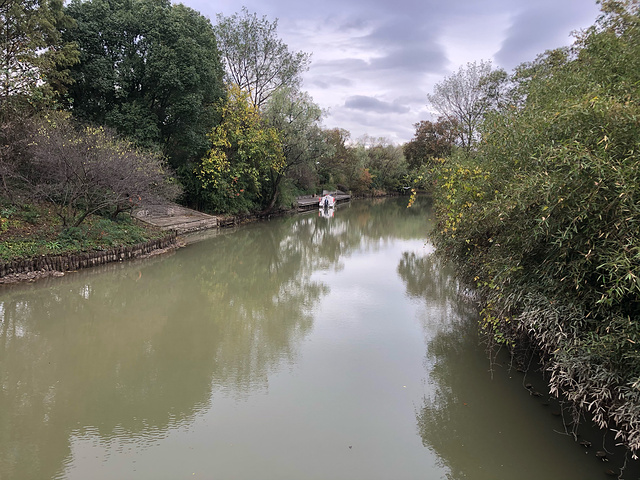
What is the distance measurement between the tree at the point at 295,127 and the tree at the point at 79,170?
13.1m

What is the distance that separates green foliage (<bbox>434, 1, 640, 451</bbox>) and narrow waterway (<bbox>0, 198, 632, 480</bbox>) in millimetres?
1218

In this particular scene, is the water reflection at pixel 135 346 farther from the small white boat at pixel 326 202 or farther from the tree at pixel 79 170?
the small white boat at pixel 326 202

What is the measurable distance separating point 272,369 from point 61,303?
5566mm

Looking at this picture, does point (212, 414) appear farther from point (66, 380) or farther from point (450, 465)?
point (450, 465)

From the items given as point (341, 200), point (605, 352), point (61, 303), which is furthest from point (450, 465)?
point (341, 200)

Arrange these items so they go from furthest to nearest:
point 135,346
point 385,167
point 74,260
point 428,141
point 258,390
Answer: point 385,167 < point 428,141 < point 74,260 < point 135,346 < point 258,390

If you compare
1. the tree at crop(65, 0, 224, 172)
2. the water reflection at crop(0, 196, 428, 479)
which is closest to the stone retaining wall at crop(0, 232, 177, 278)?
the water reflection at crop(0, 196, 428, 479)

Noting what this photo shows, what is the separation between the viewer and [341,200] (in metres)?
47.4

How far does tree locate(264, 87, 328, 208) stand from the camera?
24656 millimetres

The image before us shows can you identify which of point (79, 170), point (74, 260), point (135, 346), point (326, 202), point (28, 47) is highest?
point (28, 47)

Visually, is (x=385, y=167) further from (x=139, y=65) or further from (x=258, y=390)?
(x=258, y=390)

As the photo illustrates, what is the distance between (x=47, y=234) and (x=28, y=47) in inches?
255

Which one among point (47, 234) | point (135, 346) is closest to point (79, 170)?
point (47, 234)

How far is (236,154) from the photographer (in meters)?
22.4
